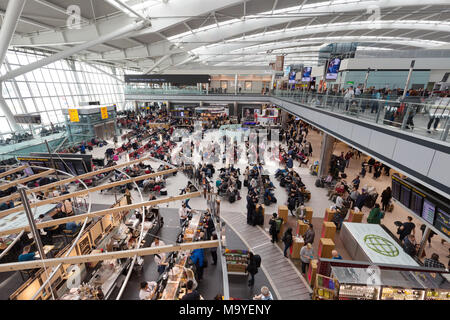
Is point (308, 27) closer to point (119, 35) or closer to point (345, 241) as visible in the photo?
point (119, 35)

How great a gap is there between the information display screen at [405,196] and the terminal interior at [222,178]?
0.08 m

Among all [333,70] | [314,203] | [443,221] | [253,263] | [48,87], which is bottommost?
[314,203]

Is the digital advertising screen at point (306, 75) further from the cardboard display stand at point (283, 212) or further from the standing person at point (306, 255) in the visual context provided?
the standing person at point (306, 255)

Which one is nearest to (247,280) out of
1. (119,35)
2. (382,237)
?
(382,237)

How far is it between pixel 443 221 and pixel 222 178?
995 cm

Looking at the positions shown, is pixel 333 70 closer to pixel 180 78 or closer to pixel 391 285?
pixel 391 285

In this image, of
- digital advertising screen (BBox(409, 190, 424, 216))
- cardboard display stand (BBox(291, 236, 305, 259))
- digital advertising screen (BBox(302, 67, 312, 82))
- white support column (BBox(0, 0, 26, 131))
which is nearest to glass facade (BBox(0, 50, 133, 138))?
white support column (BBox(0, 0, 26, 131))

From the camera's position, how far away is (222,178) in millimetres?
13773

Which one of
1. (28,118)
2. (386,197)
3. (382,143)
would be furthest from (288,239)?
(28,118)

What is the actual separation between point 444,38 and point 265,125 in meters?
31.2

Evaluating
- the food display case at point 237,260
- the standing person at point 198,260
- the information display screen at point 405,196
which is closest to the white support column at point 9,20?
the standing person at point 198,260

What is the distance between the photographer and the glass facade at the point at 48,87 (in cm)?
2208

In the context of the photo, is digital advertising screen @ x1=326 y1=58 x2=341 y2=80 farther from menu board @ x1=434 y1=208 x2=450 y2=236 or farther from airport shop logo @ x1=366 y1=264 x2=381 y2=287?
airport shop logo @ x1=366 y1=264 x2=381 y2=287

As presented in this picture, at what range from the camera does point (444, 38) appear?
3253 centimetres
